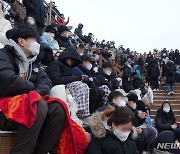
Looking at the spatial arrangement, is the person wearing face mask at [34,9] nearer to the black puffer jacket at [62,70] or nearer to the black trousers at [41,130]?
the black puffer jacket at [62,70]

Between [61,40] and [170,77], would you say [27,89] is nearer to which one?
[61,40]

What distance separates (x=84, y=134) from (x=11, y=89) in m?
0.92

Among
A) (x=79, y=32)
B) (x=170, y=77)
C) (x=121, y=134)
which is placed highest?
(x=79, y=32)

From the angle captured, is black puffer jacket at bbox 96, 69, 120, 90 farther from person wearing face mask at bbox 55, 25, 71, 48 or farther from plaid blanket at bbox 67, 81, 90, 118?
plaid blanket at bbox 67, 81, 90, 118

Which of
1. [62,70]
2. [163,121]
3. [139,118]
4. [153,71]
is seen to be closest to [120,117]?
[62,70]

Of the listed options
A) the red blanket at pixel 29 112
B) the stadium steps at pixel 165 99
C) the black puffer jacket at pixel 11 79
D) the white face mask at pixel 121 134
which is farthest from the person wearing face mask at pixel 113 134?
the stadium steps at pixel 165 99

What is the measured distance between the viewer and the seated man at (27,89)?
3047 millimetres

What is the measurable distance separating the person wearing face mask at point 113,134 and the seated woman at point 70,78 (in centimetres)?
163

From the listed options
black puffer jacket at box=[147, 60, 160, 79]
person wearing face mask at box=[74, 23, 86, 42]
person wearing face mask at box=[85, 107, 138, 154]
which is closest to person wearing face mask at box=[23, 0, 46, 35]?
person wearing face mask at box=[85, 107, 138, 154]

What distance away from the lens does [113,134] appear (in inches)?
149

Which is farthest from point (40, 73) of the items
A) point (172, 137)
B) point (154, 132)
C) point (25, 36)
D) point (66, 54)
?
point (154, 132)

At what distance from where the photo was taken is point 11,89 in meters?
3.16

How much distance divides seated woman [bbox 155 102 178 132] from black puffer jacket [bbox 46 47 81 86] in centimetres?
328

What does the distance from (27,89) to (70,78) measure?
7.87 ft
